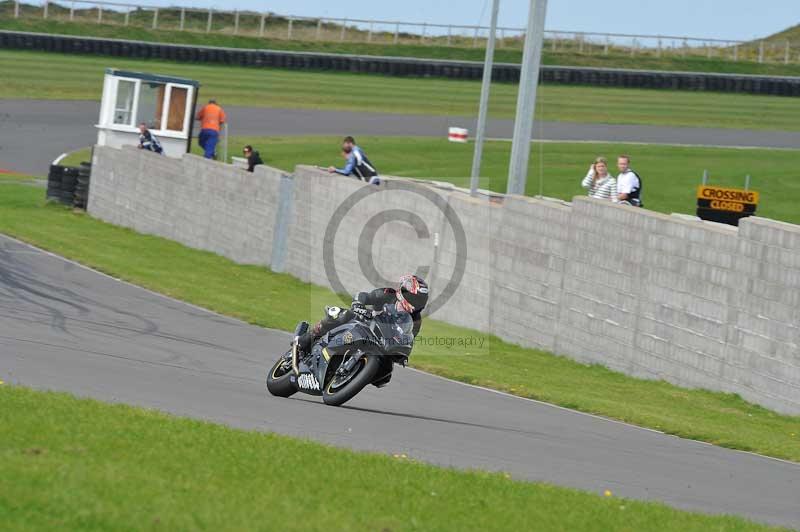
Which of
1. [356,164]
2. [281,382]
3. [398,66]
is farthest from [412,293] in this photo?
[398,66]

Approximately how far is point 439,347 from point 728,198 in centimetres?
712

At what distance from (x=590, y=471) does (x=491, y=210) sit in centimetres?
1091

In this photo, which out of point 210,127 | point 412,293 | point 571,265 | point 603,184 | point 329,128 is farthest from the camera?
point 329,128

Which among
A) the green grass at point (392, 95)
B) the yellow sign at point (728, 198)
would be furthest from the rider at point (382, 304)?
the green grass at point (392, 95)

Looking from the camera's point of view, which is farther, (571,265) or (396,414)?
(571,265)

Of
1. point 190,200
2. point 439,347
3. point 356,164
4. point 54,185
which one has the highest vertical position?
point 356,164

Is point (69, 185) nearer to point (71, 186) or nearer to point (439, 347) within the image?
point (71, 186)

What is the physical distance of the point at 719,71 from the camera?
66375 mm

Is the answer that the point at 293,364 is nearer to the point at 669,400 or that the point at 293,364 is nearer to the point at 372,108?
the point at 669,400

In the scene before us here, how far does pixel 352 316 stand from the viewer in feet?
38.8

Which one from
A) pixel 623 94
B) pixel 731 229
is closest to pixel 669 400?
pixel 731 229

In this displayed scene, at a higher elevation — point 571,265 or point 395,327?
point 571,265

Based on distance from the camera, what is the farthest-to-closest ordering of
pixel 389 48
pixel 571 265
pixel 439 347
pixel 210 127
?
pixel 389 48 → pixel 210 127 → pixel 571 265 → pixel 439 347

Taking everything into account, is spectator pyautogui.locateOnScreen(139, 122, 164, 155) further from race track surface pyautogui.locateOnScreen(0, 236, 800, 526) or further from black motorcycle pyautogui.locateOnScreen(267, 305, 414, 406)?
black motorcycle pyautogui.locateOnScreen(267, 305, 414, 406)
